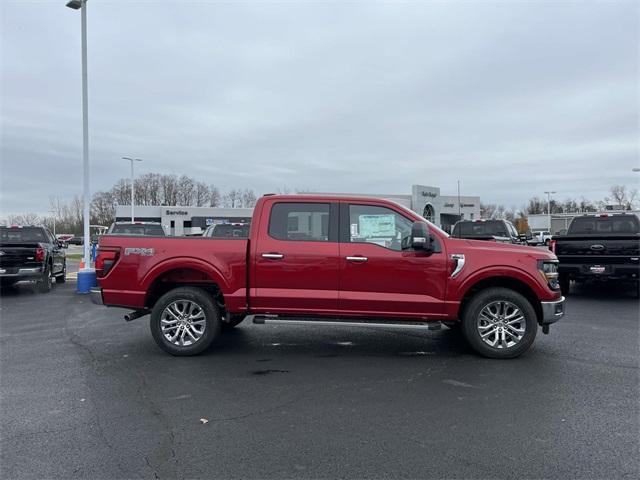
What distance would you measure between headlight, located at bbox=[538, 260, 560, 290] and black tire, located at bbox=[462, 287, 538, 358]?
1.30ft

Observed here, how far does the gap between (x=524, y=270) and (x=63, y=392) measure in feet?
17.3

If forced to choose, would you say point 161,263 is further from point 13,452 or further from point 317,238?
point 13,452

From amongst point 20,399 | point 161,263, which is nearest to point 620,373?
point 161,263

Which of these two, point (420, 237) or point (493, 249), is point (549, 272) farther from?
point (420, 237)

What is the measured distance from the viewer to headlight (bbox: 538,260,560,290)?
5801mm

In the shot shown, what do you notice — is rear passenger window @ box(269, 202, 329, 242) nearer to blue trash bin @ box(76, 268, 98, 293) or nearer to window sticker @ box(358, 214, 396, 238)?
window sticker @ box(358, 214, 396, 238)

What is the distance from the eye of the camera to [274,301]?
5922 mm

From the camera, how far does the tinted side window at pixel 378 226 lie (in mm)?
5891

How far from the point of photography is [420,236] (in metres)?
5.47

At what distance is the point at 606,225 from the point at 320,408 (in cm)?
1083

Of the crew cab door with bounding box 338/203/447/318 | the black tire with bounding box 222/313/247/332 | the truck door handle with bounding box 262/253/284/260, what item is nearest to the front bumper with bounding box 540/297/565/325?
the crew cab door with bounding box 338/203/447/318

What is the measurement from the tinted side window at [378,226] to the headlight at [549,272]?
5.48ft

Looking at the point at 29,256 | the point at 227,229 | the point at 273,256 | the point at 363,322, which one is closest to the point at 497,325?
the point at 363,322

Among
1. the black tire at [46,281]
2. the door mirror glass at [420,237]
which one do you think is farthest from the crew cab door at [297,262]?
the black tire at [46,281]
